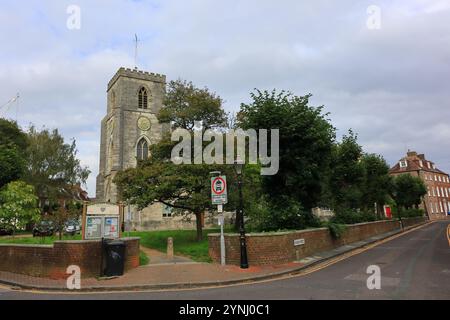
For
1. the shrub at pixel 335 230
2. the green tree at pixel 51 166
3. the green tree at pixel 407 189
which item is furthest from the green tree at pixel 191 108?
the green tree at pixel 407 189

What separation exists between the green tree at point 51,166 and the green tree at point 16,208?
27514 mm

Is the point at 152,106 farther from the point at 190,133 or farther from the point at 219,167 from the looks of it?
the point at 219,167

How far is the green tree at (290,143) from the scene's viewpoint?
53.4 ft

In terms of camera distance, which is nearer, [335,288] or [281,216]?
[335,288]

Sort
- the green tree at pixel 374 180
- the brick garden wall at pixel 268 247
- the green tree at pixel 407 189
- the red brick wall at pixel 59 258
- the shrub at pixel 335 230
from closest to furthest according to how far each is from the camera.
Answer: the red brick wall at pixel 59 258, the brick garden wall at pixel 268 247, the shrub at pixel 335 230, the green tree at pixel 374 180, the green tree at pixel 407 189

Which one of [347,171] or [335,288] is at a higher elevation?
[347,171]

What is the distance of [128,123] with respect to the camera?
45.7 meters

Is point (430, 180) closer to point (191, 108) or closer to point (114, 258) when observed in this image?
point (191, 108)

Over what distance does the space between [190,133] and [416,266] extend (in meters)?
15.3

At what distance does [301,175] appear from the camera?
17078 mm

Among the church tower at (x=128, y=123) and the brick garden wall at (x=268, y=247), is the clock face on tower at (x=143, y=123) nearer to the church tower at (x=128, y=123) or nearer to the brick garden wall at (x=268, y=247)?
the church tower at (x=128, y=123)

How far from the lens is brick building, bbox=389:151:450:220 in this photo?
2995 inches

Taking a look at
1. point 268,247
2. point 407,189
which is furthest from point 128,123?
point 407,189

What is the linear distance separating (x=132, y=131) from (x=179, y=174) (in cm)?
2766
